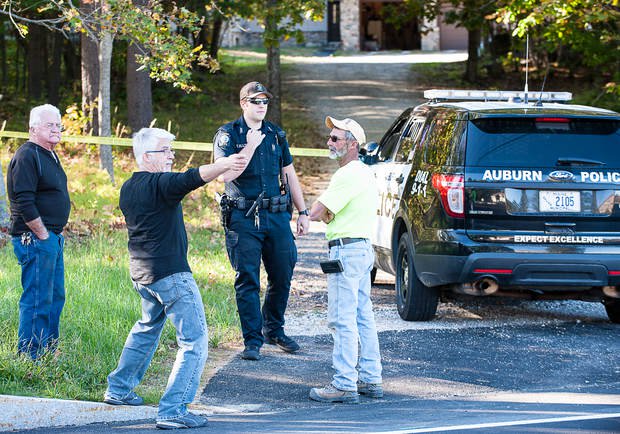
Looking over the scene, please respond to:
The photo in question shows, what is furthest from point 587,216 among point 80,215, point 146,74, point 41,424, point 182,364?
point 146,74

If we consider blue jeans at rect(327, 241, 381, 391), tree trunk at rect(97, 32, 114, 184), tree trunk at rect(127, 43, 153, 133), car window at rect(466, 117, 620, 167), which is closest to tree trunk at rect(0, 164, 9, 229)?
tree trunk at rect(97, 32, 114, 184)

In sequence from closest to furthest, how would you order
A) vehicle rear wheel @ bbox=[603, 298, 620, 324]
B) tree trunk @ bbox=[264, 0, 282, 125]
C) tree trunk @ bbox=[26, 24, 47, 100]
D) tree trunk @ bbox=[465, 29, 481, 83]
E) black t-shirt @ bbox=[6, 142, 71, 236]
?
black t-shirt @ bbox=[6, 142, 71, 236]
vehicle rear wheel @ bbox=[603, 298, 620, 324]
tree trunk @ bbox=[264, 0, 282, 125]
tree trunk @ bbox=[26, 24, 47, 100]
tree trunk @ bbox=[465, 29, 481, 83]

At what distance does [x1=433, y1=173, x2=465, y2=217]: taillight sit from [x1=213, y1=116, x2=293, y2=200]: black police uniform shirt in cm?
135

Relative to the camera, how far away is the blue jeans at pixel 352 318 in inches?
267

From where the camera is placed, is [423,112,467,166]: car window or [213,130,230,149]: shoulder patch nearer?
[213,130,230,149]: shoulder patch

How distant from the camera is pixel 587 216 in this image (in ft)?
27.0

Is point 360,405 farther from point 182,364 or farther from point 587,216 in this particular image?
point 587,216

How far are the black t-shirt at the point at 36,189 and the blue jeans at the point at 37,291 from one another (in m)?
0.11

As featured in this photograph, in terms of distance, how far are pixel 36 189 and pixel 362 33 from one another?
4783cm

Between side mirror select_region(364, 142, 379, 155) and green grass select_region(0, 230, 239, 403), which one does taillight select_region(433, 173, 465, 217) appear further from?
green grass select_region(0, 230, 239, 403)

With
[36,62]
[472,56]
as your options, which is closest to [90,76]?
[36,62]

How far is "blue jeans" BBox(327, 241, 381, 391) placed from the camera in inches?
267

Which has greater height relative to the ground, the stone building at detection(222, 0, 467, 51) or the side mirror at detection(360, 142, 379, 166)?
the stone building at detection(222, 0, 467, 51)

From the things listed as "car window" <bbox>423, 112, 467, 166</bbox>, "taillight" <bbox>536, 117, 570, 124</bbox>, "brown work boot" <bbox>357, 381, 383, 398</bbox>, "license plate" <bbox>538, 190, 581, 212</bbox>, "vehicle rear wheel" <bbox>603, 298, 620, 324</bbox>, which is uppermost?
"taillight" <bbox>536, 117, 570, 124</bbox>
